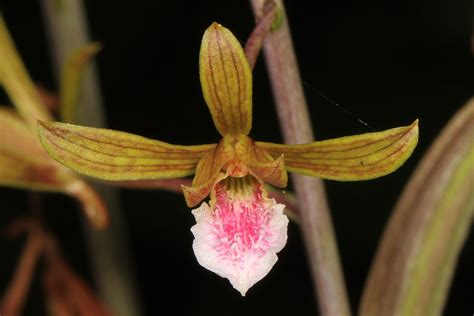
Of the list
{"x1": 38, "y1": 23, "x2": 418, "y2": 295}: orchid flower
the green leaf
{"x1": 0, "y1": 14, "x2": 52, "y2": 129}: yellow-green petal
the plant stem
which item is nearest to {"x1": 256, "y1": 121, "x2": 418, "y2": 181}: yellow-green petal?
{"x1": 38, "y1": 23, "x2": 418, "y2": 295}: orchid flower

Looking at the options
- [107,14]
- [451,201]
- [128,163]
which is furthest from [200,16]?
[128,163]

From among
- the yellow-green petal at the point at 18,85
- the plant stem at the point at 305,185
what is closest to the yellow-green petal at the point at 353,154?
the plant stem at the point at 305,185

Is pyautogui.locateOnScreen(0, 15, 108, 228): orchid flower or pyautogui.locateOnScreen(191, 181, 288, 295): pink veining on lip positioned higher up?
pyautogui.locateOnScreen(0, 15, 108, 228): orchid flower

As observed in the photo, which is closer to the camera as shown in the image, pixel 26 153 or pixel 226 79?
pixel 226 79

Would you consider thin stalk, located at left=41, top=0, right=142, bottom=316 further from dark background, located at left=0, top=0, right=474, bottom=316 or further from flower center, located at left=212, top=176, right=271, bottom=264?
flower center, located at left=212, top=176, right=271, bottom=264

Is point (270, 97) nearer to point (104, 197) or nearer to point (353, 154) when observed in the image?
point (104, 197)

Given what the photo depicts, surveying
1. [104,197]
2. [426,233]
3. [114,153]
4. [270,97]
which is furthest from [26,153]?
[270,97]
